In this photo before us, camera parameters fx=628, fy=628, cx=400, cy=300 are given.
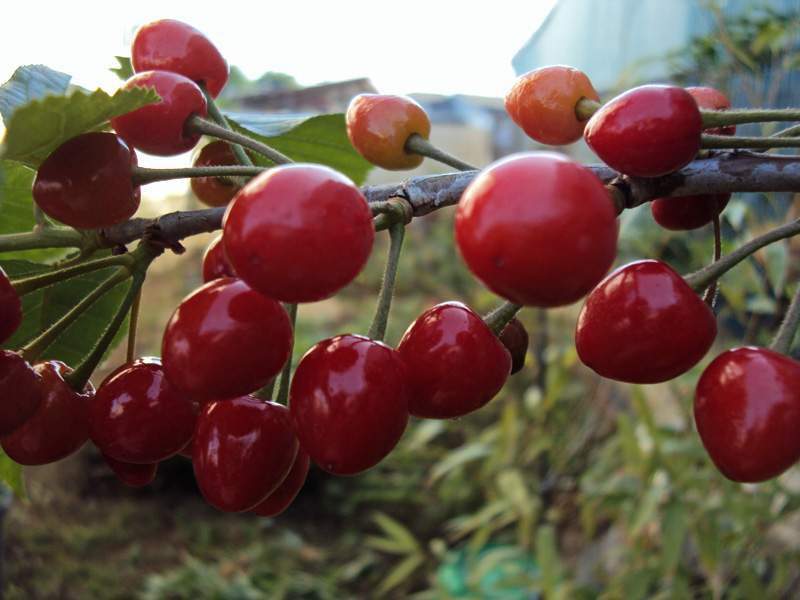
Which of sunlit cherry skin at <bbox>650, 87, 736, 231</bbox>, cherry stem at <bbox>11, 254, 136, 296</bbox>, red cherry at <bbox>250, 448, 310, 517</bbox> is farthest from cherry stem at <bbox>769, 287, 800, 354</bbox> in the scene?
cherry stem at <bbox>11, 254, 136, 296</bbox>

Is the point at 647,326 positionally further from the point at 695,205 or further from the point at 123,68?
the point at 123,68

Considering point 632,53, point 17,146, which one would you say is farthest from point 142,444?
point 632,53

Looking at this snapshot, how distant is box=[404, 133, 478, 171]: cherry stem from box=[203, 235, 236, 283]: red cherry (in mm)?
186

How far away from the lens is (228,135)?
1.52 feet

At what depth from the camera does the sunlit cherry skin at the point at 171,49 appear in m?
0.57

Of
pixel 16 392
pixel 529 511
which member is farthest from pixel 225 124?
pixel 529 511

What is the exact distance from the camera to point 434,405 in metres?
0.41

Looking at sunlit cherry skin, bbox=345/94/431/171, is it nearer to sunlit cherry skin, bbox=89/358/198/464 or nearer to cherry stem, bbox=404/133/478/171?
cherry stem, bbox=404/133/478/171

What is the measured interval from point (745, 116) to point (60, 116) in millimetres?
418

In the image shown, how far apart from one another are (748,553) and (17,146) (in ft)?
6.80

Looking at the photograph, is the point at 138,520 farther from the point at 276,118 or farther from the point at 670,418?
the point at 276,118

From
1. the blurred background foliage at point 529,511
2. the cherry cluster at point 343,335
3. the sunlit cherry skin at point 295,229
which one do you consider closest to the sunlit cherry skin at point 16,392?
the cherry cluster at point 343,335

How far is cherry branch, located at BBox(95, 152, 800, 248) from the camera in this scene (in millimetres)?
416

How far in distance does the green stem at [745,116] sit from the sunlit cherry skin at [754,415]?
0.15 m
